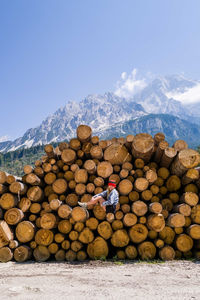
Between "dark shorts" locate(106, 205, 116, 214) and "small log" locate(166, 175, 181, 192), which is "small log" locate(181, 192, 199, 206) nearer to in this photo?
"small log" locate(166, 175, 181, 192)

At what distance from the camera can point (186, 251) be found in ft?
19.1

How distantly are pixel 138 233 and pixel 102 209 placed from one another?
114cm

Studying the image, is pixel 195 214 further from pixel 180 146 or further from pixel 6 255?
pixel 6 255

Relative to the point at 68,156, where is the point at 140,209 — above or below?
below

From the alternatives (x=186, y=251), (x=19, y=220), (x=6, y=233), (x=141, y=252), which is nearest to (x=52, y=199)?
(x=19, y=220)

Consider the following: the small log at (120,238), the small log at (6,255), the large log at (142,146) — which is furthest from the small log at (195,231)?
the small log at (6,255)

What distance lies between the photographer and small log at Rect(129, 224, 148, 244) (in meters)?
5.71

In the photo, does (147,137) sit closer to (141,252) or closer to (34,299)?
(141,252)

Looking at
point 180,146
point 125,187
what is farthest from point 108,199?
point 180,146

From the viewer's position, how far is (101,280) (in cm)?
395

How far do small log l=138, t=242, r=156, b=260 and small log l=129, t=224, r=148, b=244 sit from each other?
0.49ft

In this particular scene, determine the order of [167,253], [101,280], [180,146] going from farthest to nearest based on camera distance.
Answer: [180,146] → [167,253] → [101,280]

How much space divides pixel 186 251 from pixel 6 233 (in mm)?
4916

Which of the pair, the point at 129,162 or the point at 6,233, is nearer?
the point at 6,233
